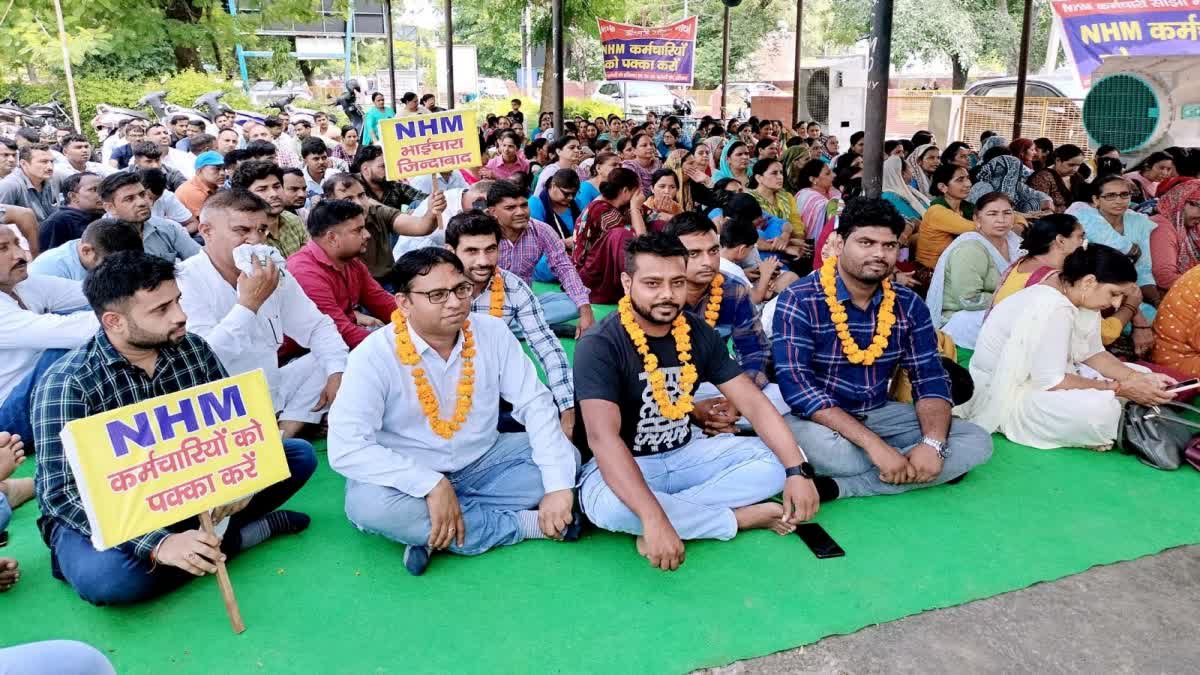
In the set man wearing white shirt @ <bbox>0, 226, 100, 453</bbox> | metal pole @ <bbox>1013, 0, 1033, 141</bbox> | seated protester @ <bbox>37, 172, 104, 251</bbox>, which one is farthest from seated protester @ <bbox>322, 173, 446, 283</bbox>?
metal pole @ <bbox>1013, 0, 1033, 141</bbox>

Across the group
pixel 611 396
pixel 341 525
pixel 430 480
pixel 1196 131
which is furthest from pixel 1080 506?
pixel 1196 131

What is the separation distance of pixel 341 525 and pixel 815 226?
493cm

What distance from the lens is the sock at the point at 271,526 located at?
317 centimetres

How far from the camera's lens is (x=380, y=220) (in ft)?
20.1

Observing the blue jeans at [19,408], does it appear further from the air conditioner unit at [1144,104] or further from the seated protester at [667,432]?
the air conditioner unit at [1144,104]

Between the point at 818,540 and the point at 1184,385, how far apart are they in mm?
2114

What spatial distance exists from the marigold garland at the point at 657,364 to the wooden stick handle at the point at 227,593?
1.49 metres

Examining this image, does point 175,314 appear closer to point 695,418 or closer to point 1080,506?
point 695,418

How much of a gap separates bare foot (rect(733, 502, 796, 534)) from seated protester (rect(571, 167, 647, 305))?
335cm

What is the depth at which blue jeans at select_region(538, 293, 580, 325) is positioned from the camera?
596 cm

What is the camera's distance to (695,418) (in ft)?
12.3

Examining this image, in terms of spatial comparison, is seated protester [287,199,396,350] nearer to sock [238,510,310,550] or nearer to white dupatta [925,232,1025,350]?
sock [238,510,310,550]

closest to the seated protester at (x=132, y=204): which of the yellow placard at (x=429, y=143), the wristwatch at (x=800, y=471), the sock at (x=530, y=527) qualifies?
the yellow placard at (x=429, y=143)

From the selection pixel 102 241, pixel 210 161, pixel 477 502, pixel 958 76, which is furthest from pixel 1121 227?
pixel 958 76
